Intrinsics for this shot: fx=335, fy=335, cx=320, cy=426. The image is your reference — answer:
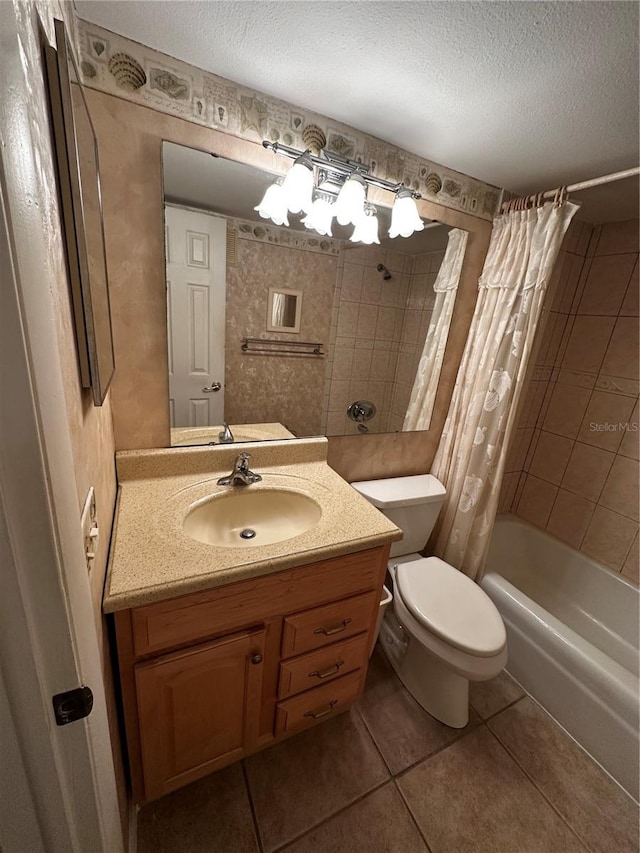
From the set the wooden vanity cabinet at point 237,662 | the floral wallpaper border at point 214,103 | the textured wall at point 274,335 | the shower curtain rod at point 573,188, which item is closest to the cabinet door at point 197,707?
the wooden vanity cabinet at point 237,662

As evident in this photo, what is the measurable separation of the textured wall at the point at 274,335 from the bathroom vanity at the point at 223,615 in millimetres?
234

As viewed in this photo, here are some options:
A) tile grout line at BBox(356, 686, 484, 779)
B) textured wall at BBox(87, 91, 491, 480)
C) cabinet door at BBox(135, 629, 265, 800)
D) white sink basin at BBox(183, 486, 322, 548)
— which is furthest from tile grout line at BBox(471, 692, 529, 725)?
textured wall at BBox(87, 91, 491, 480)

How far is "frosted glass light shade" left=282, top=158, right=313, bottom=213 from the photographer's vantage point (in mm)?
1024

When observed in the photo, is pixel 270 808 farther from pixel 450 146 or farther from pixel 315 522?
pixel 450 146

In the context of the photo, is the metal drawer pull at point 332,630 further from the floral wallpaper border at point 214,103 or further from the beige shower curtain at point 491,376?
the floral wallpaper border at point 214,103

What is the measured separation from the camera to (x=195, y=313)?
1.12 metres

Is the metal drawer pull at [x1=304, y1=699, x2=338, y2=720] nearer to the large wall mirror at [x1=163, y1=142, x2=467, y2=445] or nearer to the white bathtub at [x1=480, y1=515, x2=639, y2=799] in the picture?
the white bathtub at [x1=480, y1=515, x2=639, y2=799]

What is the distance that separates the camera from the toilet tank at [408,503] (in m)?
1.50

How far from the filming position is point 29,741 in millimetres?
433

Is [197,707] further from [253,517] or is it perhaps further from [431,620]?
[431,620]

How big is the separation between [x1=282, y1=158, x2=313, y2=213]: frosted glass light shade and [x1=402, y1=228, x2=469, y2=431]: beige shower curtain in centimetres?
71

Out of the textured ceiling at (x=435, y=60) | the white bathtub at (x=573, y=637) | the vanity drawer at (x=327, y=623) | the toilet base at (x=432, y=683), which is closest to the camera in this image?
the textured ceiling at (x=435, y=60)

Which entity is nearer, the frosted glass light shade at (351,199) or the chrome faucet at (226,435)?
the frosted glass light shade at (351,199)

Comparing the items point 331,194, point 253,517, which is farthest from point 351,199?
point 253,517
